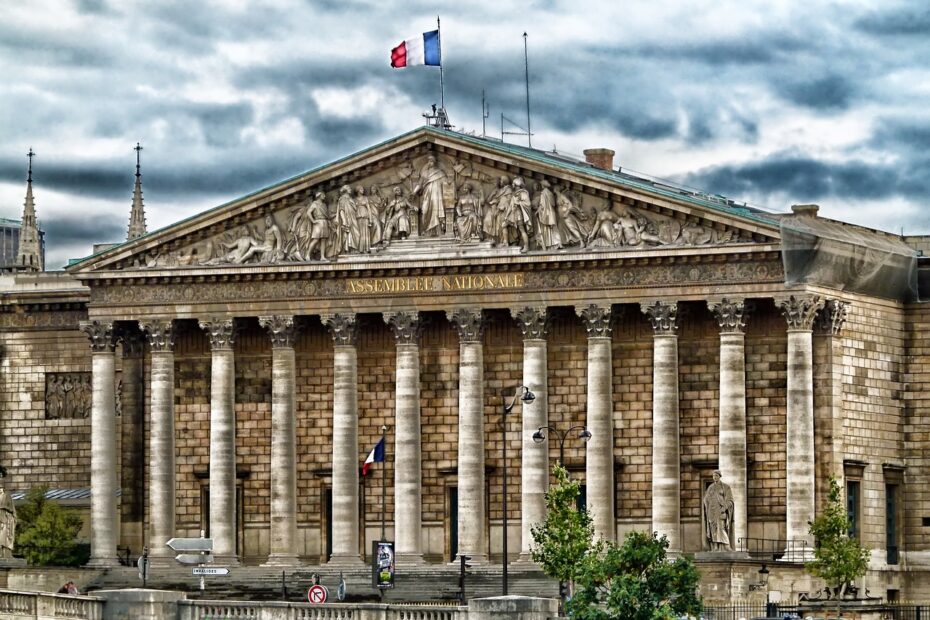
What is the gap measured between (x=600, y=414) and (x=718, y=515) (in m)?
6.47

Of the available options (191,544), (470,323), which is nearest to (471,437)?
(470,323)

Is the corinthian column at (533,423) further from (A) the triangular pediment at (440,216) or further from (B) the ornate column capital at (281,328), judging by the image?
(B) the ornate column capital at (281,328)

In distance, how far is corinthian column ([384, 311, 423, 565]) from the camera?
108 metres

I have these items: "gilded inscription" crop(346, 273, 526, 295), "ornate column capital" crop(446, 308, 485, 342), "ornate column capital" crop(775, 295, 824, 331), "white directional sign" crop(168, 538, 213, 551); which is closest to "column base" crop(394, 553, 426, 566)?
"ornate column capital" crop(446, 308, 485, 342)

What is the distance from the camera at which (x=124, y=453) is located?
114188 millimetres

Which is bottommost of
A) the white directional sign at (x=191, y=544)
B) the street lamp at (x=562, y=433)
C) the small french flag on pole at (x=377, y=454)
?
the white directional sign at (x=191, y=544)

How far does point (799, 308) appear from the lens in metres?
103

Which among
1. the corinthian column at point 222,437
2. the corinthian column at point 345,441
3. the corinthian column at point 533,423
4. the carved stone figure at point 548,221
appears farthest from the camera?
the corinthian column at point 222,437

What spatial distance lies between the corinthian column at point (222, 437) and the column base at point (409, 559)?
6774 mm

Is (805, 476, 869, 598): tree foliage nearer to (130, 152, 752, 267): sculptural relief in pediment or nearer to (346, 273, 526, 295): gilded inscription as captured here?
(130, 152, 752, 267): sculptural relief in pediment

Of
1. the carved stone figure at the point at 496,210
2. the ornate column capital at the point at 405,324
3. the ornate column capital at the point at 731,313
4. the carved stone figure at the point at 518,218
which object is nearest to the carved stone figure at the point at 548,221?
the carved stone figure at the point at 518,218

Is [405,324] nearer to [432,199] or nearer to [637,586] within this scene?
[432,199]

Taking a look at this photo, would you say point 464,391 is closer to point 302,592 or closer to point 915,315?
point 302,592

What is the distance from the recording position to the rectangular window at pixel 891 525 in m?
108
